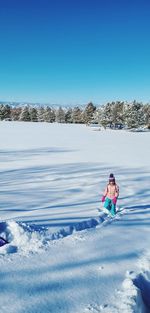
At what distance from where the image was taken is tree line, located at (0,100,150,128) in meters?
84.3

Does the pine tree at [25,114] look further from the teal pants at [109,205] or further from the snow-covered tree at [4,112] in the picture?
the teal pants at [109,205]

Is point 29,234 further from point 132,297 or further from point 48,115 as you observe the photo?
point 48,115

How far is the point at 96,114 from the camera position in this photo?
94500 millimetres

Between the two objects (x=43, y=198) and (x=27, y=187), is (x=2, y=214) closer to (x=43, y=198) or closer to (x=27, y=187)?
(x=43, y=198)

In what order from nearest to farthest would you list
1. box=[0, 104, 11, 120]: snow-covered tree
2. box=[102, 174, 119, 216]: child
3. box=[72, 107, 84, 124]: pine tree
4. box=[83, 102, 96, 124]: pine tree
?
box=[102, 174, 119, 216]: child
box=[83, 102, 96, 124]: pine tree
box=[72, 107, 84, 124]: pine tree
box=[0, 104, 11, 120]: snow-covered tree

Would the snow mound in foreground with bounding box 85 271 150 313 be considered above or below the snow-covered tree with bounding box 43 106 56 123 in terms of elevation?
below

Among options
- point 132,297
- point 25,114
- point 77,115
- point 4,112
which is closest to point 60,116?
point 77,115

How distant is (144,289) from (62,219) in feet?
→ 11.8

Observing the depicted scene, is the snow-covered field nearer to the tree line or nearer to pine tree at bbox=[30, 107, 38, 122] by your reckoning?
the tree line

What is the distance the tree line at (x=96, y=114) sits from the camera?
3319 inches

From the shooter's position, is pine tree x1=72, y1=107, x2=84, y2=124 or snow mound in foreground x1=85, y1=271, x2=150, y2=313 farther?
pine tree x1=72, y1=107, x2=84, y2=124

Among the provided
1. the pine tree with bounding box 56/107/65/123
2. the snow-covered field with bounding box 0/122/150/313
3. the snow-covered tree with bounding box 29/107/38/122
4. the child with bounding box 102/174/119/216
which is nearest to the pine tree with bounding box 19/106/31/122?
the snow-covered tree with bounding box 29/107/38/122

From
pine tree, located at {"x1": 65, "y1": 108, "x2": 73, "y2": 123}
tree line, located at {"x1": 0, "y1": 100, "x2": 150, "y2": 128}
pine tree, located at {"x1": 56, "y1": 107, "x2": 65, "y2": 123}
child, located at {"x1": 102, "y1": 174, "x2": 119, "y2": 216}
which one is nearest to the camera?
child, located at {"x1": 102, "y1": 174, "x2": 119, "y2": 216}

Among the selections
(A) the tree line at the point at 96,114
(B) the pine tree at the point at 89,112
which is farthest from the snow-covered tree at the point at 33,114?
(B) the pine tree at the point at 89,112
